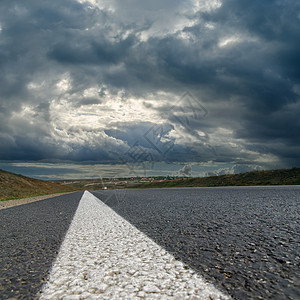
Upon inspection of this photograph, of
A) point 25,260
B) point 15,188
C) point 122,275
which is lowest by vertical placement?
point 15,188

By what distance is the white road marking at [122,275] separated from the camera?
5.33 ft

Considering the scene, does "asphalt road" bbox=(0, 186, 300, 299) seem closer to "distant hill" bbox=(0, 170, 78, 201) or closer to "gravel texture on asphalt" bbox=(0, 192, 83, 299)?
"gravel texture on asphalt" bbox=(0, 192, 83, 299)

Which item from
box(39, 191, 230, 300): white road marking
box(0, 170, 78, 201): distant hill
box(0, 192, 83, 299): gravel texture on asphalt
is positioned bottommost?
box(0, 170, 78, 201): distant hill

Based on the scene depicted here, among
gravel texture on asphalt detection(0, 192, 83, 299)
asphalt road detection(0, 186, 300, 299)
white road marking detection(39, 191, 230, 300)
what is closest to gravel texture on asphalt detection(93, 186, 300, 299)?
asphalt road detection(0, 186, 300, 299)

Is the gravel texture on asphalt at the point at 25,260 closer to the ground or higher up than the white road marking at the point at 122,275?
closer to the ground

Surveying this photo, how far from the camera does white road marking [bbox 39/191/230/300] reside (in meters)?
1.62

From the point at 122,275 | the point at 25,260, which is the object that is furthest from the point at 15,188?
the point at 122,275

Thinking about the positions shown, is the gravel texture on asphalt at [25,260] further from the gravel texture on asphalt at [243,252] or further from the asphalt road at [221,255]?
the gravel texture on asphalt at [243,252]

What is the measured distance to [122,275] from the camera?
199 centimetres

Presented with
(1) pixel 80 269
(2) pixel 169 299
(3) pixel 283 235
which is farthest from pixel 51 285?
(3) pixel 283 235

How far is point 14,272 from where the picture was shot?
2.28 m

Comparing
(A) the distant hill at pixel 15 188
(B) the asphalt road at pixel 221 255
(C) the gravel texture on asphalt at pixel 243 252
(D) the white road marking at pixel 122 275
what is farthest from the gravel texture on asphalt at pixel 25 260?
(A) the distant hill at pixel 15 188

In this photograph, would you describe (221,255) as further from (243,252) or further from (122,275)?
(122,275)

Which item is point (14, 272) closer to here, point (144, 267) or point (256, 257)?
point (144, 267)
